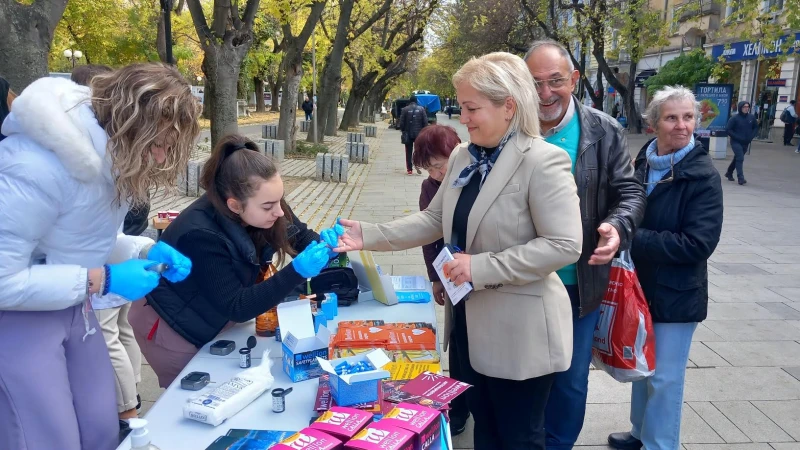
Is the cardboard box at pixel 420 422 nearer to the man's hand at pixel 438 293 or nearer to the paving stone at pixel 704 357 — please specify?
the man's hand at pixel 438 293

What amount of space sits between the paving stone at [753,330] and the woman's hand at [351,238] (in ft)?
11.0

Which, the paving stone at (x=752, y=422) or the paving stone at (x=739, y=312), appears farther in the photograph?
the paving stone at (x=739, y=312)

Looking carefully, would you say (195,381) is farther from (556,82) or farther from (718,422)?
(718,422)

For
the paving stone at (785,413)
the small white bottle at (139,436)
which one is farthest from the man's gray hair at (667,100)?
the small white bottle at (139,436)

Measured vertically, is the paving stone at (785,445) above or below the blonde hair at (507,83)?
below

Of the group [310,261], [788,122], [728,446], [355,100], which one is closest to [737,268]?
[728,446]

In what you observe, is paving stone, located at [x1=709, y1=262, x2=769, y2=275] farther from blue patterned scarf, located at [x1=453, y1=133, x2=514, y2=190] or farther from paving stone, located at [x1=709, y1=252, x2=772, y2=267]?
blue patterned scarf, located at [x1=453, y1=133, x2=514, y2=190]

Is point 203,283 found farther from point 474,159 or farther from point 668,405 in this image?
point 668,405

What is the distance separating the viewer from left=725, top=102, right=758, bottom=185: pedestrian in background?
12391 millimetres

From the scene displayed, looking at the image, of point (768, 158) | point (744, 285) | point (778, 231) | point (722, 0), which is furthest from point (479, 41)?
point (744, 285)

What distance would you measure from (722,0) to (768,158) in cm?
730

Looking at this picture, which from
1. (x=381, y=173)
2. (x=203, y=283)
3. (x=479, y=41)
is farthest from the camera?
(x=479, y=41)

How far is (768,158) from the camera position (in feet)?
58.5

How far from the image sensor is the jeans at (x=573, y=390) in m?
2.69
